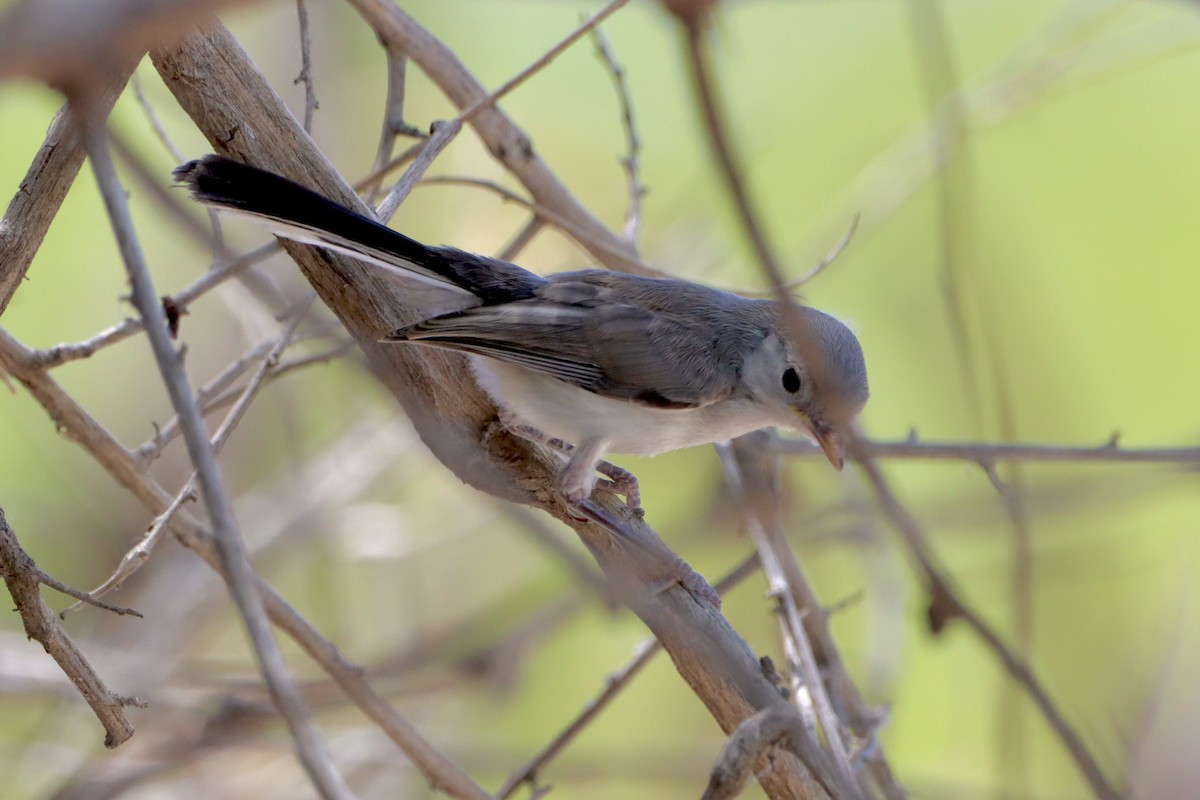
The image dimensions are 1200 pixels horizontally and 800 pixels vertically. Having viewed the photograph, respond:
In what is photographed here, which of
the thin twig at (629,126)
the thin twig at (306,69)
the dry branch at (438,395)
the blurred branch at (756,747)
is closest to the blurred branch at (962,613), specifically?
the blurred branch at (756,747)

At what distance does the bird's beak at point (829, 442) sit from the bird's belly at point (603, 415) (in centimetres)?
12

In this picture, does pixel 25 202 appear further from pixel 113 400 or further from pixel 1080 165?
pixel 1080 165

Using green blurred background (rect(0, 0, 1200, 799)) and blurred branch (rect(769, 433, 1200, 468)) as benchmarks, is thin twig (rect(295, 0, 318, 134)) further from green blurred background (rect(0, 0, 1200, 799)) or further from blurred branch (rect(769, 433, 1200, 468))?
blurred branch (rect(769, 433, 1200, 468))

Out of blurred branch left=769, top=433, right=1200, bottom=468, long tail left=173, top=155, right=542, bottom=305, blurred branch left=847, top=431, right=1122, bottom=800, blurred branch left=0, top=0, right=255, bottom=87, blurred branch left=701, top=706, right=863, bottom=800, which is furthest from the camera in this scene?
blurred branch left=769, top=433, right=1200, bottom=468

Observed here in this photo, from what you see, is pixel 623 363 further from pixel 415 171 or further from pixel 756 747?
pixel 756 747

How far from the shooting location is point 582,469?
189 centimetres

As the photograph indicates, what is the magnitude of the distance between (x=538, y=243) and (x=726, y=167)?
3.22 m

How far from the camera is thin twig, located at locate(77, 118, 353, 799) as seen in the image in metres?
0.70

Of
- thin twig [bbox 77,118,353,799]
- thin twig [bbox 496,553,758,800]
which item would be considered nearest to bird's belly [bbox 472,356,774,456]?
thin twig [bbox 496,553,758,800]

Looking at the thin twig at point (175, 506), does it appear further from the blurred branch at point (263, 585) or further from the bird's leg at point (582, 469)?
the bird's leg at point (582, 469)

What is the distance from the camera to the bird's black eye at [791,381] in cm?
206

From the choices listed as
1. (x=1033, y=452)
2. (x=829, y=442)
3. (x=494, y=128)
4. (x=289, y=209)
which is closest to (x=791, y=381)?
(x=829, y=442)

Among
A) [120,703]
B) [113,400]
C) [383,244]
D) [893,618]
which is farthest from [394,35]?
[113,400]

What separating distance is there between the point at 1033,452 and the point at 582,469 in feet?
2.57
